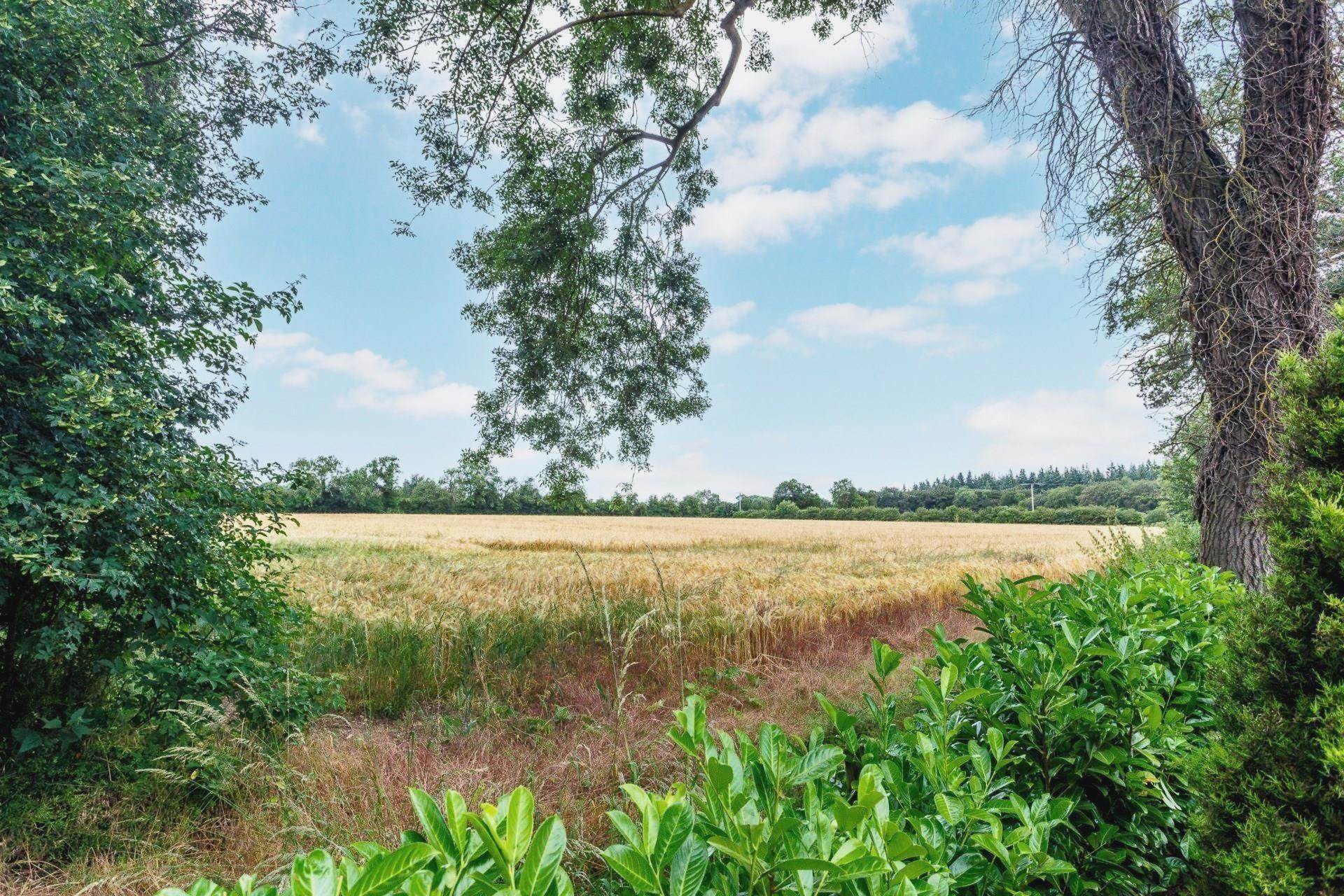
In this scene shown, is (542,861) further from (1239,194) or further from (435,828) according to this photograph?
(1239,194)

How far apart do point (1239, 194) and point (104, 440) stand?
8.10 meters

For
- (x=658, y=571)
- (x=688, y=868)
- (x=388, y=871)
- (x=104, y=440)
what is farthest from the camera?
(x=658, y=571)

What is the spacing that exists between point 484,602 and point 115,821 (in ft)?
14.1

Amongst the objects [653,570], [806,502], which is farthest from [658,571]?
[806,502]

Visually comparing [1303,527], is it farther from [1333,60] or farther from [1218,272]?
[1333,60]

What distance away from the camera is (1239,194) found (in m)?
4.53

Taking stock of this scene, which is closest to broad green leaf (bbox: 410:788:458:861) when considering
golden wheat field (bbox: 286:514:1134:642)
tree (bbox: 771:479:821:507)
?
golden wheat field (bbox: 286:514:1134:642)

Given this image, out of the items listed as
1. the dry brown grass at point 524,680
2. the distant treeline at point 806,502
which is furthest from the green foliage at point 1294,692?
the distant treeline at point 806,502

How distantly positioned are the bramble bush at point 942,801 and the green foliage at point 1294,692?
0.74 ft

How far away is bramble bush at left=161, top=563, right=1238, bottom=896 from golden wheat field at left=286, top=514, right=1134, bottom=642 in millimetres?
2288

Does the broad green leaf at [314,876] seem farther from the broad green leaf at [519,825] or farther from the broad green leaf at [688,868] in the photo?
the broad green leaf at [688,868]

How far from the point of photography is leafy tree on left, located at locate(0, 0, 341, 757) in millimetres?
3020

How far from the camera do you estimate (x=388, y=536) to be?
22.1 meters

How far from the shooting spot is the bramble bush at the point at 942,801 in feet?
3.17
